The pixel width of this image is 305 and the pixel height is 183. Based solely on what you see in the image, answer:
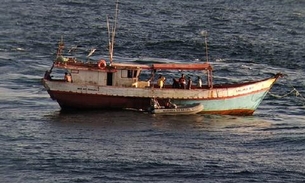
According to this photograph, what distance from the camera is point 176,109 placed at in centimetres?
6238

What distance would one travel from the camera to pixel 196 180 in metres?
47.1

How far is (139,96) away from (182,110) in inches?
122

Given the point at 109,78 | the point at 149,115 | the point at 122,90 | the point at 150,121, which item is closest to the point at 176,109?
the point at 149,115

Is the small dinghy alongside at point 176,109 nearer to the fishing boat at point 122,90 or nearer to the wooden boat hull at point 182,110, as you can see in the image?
the wooden boat hull at point 182,110

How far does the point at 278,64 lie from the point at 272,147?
2907cm

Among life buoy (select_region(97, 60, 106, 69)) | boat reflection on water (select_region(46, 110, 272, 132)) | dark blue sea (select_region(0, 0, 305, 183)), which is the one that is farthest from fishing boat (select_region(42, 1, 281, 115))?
dark blue sea (select_region(0, 0, 305, 183))

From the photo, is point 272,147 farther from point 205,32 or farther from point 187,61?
point 205,32

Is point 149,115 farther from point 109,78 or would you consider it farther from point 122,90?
→ point 109,78

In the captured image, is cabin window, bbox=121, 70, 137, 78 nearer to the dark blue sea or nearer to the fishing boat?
the fishing boat

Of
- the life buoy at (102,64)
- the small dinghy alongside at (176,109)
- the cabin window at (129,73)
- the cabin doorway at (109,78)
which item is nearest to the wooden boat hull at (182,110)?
the small dinghy alongside at (176,109)

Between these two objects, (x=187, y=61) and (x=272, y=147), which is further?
(x=187, y=61)

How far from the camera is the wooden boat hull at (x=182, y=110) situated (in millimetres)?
62219

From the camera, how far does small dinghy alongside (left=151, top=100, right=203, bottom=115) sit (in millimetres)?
62250

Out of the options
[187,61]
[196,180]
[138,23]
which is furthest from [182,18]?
[196,180]
